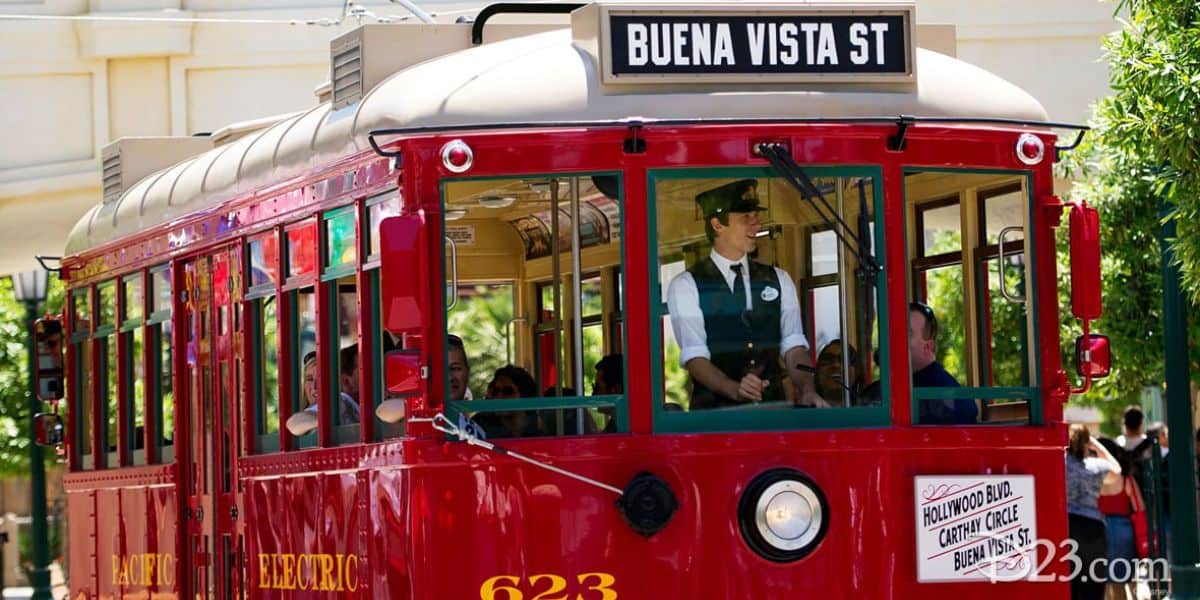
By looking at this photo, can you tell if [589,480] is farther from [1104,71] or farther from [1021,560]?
[1104,71]

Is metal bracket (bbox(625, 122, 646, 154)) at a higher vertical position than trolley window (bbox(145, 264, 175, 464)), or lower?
higher

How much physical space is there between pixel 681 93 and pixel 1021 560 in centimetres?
203

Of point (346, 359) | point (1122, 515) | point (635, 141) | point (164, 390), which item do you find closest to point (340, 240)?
point (346, 359)

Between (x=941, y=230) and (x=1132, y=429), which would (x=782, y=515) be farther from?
(x=1132, y=429)

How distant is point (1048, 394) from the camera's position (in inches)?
320

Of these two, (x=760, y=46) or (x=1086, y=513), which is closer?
(x=760, y=46)

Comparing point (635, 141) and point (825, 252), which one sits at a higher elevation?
point (635, 141)

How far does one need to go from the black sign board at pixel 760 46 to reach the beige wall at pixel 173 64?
10.2 m

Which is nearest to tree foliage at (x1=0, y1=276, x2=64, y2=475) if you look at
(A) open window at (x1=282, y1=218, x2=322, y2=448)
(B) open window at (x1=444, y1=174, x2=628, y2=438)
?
(A) open window at (x1=282, y1=218, x2=322, y2=448)

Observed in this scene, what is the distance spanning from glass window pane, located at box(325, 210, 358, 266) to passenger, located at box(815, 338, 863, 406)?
1780 mm

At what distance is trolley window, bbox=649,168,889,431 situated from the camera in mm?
7789

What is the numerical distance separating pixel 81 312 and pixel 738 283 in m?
6.10

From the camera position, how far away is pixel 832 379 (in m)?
7.91

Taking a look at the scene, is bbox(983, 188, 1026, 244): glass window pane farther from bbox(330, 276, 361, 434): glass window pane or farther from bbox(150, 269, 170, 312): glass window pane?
bbox(150, 269, 170, 312): glass window pane
